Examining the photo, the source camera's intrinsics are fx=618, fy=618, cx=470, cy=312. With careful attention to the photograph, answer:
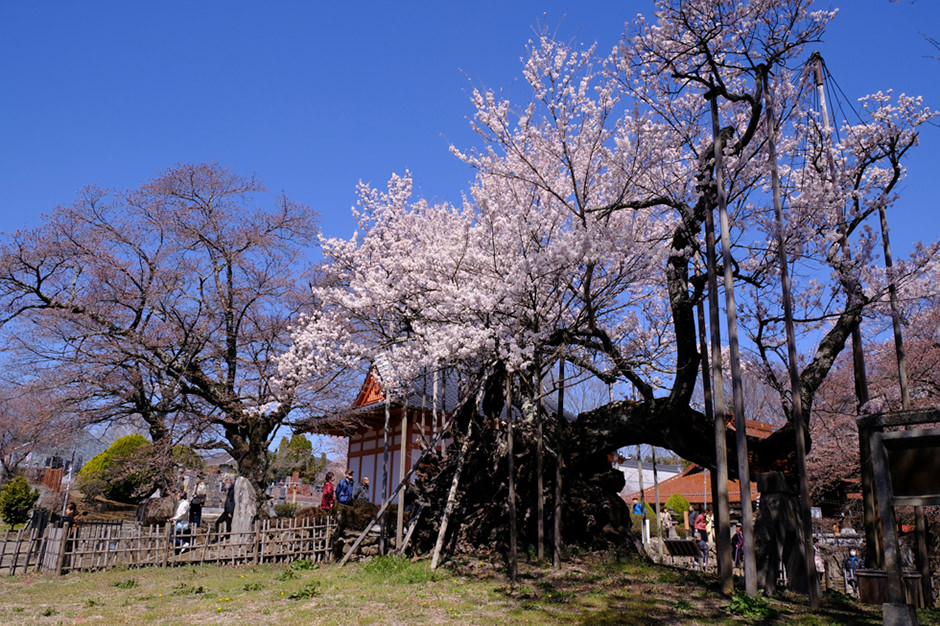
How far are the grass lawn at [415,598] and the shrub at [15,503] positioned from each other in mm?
18490

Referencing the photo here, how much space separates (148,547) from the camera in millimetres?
12312

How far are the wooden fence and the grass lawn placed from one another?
32.4 inches

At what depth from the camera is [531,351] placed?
10195 mm

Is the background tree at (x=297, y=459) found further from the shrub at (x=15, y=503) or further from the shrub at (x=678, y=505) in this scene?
the shrub at (x=678, y=505)

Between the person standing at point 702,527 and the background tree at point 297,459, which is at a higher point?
the background tree at point 297,459

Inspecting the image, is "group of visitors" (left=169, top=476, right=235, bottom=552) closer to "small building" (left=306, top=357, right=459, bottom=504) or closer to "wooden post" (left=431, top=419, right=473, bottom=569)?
"small building" (left=306, top=357, right=459, bottom=504)

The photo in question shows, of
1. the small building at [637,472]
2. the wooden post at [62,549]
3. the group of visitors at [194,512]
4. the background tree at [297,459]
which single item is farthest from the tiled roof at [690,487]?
the wooden post at [62,549]

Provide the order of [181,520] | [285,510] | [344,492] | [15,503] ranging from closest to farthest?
[344,492], [181,520], [15,503], [285,510]

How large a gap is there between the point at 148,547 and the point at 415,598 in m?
7.17

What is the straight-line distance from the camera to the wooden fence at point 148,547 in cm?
1184

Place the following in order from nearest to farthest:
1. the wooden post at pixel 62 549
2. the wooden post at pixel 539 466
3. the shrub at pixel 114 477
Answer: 1. the wooden post at pixel 539 466
2. the wooden post at pixel 62 549
3. the shrub at pixel 114 477

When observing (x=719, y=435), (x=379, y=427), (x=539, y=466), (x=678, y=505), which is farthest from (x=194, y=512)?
(x=678, y=505)

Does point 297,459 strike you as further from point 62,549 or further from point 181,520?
point 62,549

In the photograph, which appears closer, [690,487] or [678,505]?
[678,505]
